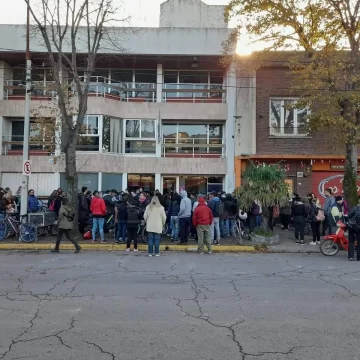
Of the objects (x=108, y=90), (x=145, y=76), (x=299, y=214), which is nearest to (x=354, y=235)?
(x=299, y=214)

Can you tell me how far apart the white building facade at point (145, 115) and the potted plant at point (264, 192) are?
7.36 metres

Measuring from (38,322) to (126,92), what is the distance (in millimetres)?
18756

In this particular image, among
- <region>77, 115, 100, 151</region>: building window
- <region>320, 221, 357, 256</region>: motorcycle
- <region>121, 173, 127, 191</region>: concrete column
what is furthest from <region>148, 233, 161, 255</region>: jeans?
<region>77, 115, 100, 151</region>: building window

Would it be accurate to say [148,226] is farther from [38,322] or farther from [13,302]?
[38,322]

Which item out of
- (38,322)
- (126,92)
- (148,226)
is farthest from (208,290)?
(126,92)

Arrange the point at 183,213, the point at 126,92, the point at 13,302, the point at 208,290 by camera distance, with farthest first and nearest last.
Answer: the point at 126,92 → the point at 183,213 → the point at 208,290 → the point at 13,302

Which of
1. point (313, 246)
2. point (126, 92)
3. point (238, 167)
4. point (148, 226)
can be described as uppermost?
point (126, 92)

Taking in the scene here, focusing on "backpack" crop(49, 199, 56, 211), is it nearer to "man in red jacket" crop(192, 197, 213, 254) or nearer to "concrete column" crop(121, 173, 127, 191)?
"man in red jacket" crop(192, 197, 213, 254)

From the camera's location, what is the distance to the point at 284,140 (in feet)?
68.3

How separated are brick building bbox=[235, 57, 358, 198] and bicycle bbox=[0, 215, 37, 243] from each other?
10.9 metres

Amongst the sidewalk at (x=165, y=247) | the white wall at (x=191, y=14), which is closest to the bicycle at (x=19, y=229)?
the sidewalk at (x=165, y=247)

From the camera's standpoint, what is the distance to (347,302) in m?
6.96

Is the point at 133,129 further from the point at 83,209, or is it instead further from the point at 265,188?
the point at 265,188

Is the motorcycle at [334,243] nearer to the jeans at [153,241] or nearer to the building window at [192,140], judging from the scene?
the jeans at [153,241]
